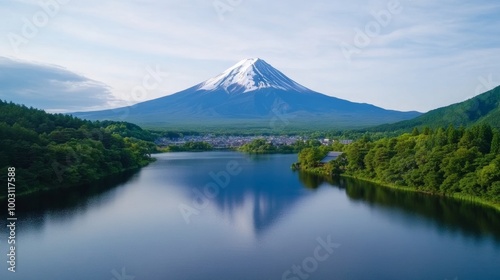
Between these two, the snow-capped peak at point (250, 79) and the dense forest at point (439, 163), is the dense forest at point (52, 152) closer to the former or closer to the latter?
the dense forest at point (439, 163)

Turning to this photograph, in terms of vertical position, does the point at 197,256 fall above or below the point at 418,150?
below

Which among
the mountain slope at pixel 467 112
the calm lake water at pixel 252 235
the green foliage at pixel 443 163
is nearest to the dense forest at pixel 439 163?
the green foliage at pixel 443 163

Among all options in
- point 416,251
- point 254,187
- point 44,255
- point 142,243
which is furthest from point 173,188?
point 416,251

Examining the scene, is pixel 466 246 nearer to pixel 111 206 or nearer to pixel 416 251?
pixel 416 251

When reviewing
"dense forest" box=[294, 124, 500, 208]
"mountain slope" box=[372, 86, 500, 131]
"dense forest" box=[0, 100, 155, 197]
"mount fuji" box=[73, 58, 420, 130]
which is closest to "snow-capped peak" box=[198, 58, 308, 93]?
"mount fuji" box=[73, 58, 420, 130]

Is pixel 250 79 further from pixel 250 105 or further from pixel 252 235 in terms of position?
pixel 252 235

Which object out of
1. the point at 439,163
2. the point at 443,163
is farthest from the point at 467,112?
the point at 443,163
